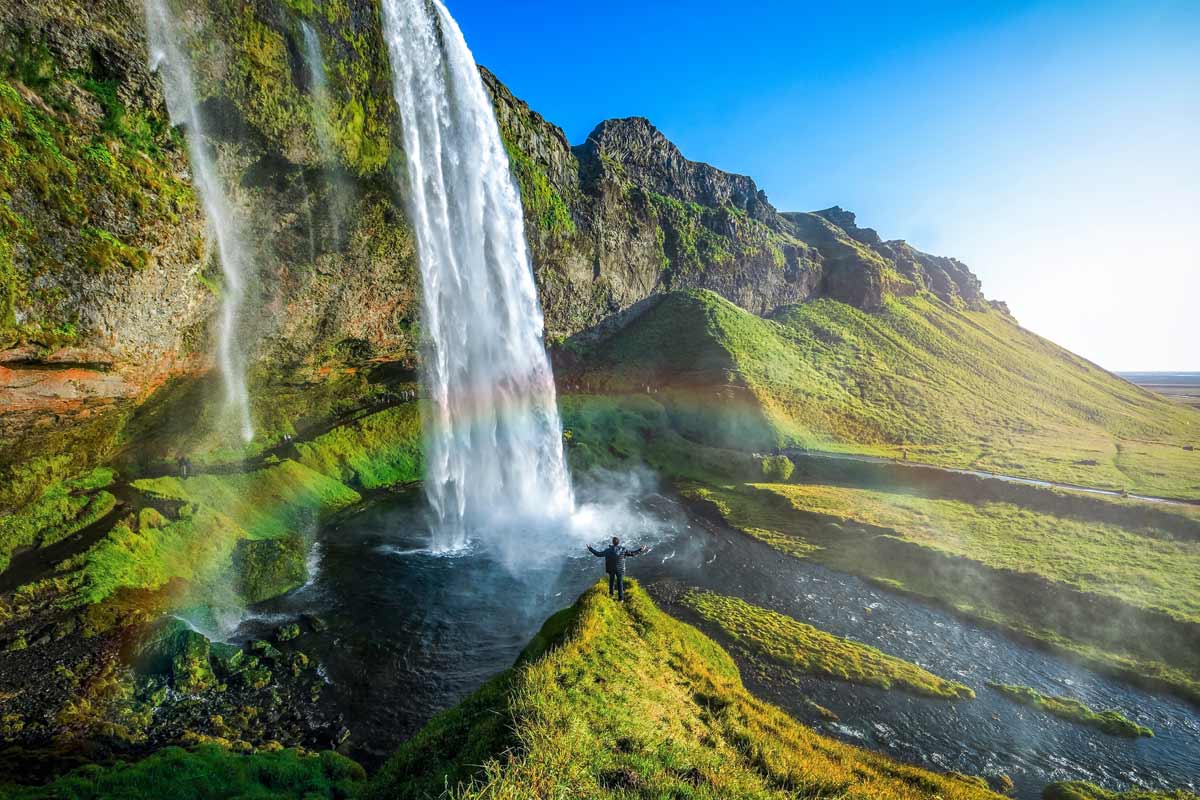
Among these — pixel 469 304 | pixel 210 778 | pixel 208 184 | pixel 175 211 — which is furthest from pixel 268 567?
pixel 469 304

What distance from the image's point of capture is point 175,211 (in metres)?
19.1

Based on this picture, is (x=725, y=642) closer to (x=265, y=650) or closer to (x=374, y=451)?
(x=265, y=650)

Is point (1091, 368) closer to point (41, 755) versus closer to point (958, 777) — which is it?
point (958, 777)

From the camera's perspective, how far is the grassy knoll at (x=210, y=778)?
8.76 meters

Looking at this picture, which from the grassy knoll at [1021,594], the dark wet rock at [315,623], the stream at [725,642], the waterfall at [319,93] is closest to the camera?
the stream at [725,642]

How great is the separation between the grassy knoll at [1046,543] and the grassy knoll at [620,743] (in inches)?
627

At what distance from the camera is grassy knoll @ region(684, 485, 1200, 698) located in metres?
17.0

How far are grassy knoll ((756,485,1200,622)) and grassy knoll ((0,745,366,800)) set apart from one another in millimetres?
27338

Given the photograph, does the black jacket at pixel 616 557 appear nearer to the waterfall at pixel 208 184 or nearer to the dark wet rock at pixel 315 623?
the dark wet rock at pixel 315 623

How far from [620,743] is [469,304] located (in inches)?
1184

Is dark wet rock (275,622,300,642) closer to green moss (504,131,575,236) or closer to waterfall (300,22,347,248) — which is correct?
waterfall (300,22,347,248)

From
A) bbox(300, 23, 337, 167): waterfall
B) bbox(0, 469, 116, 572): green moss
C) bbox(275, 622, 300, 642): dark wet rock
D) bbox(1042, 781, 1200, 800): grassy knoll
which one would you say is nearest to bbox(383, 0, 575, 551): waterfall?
bbox(300, 23, 337, 167): waterfall


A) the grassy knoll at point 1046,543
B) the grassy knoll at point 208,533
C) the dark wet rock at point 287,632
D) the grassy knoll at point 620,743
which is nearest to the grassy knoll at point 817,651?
the grassy knoll at point 620,743

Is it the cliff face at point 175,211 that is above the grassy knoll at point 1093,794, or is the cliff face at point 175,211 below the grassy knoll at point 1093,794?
above
